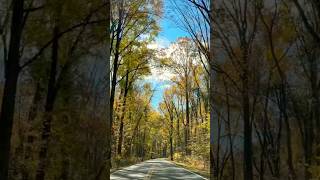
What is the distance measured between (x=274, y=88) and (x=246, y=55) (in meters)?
1.13

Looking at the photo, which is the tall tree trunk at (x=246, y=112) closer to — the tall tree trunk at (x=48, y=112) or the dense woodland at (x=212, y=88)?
the dense woodland at (x=212, y=88)

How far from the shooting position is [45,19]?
10.3 metres

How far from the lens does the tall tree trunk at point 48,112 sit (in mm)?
10344

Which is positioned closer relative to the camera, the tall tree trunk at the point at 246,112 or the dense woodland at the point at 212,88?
the dense woodland at the point at 212,88

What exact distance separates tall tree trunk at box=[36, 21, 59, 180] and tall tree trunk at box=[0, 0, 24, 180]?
4.66 feet

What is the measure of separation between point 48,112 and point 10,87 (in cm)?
187

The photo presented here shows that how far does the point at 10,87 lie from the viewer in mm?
8766

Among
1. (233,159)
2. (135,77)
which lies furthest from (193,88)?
(233,159)

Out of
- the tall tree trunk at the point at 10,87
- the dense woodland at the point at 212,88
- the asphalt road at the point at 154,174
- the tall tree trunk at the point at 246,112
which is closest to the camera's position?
the tall tree trunk at the point at 10,87

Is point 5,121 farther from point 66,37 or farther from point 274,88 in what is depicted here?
point 274,88

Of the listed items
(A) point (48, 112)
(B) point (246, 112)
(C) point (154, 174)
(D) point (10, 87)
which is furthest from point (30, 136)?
(C) point (154, 174)

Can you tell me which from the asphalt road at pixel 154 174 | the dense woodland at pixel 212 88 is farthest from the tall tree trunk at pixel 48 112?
the asphalt road at pixel 154 174

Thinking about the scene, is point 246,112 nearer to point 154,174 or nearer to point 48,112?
point 48,112

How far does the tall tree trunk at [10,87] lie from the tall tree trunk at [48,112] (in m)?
1.42
